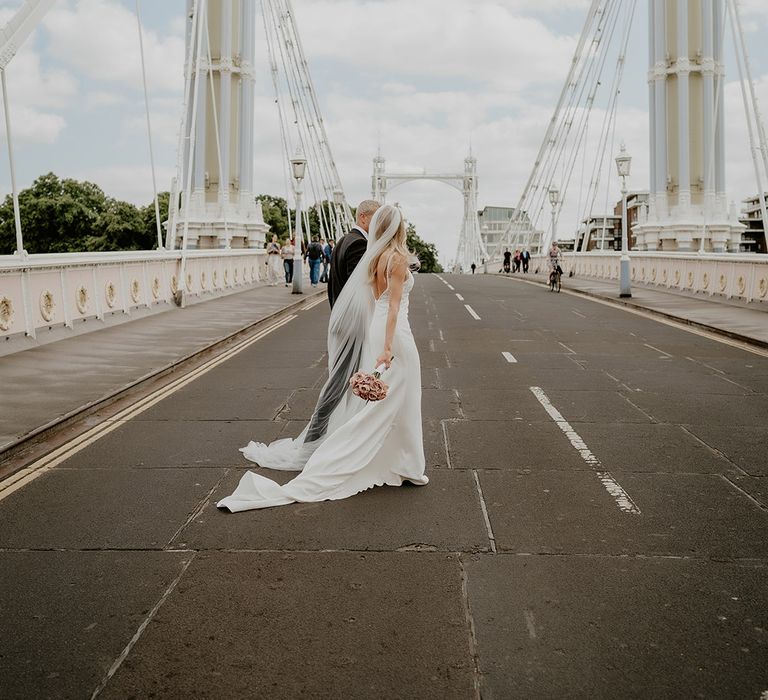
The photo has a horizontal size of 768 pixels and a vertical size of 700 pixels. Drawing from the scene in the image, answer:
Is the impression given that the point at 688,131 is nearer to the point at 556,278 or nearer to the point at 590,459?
the point at 556,278

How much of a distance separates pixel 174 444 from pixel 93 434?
91 cm

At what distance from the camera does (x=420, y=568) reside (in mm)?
4449

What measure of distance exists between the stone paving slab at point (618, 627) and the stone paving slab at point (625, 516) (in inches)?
9.7

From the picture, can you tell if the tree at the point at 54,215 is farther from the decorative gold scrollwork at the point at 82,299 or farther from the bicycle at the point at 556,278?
the decorative gold scrollwork at the point at 82,299

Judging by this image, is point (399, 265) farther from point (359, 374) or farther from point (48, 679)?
point (48, 679)

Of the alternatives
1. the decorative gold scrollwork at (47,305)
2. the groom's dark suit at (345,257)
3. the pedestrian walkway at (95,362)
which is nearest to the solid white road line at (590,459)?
the groom's dark suit at (345,257)

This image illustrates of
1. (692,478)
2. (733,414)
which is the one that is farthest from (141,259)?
(692,478)

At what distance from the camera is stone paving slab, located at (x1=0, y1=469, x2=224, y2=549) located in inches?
196

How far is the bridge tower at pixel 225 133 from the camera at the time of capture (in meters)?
35.8

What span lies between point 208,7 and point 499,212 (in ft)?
515

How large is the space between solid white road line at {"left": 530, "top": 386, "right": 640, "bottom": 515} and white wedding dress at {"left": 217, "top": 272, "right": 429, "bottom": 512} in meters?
1.27

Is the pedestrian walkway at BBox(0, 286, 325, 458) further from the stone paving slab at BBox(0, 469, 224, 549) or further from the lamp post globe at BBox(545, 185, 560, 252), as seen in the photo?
the lamp post globe at BBox(545, 185, 560, 252)

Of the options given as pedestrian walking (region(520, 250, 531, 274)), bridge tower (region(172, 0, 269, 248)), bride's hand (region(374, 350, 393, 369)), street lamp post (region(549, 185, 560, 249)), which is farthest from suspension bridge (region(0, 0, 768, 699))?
pedestrian walking (region(520, 250, 531, 274))

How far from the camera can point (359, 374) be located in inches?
223
